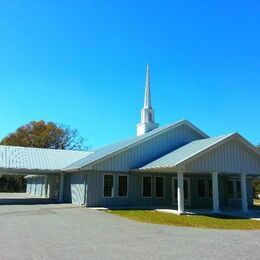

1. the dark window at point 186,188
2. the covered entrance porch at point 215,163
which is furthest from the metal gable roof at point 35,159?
the dark window at point 186,188

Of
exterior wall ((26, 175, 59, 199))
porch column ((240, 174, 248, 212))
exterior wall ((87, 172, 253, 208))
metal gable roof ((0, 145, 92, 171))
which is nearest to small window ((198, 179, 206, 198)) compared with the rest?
exterior wall ((87, 172, 253, 208))

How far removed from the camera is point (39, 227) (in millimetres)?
12445

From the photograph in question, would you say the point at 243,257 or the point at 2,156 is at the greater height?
the point at 2,156

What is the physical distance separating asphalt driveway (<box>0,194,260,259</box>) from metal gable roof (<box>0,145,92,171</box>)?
15926 millimetres

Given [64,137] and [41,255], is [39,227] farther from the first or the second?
[64,137]

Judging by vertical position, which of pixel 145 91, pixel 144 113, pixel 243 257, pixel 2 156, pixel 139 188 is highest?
pixel 145 91

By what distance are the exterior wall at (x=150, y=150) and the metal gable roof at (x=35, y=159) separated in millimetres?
6990

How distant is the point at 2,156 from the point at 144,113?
41.2 ft

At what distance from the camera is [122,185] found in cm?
2428

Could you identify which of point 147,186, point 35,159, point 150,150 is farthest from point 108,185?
point 35,159

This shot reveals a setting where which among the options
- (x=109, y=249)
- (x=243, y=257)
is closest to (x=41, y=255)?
(x=109, y=249)

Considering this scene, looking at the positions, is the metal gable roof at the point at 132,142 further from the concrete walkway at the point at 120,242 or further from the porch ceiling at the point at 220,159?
the concrete walkway at the point at 120,242

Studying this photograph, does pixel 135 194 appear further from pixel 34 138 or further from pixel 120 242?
pixel 34 138

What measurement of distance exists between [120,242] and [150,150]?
15.8m
